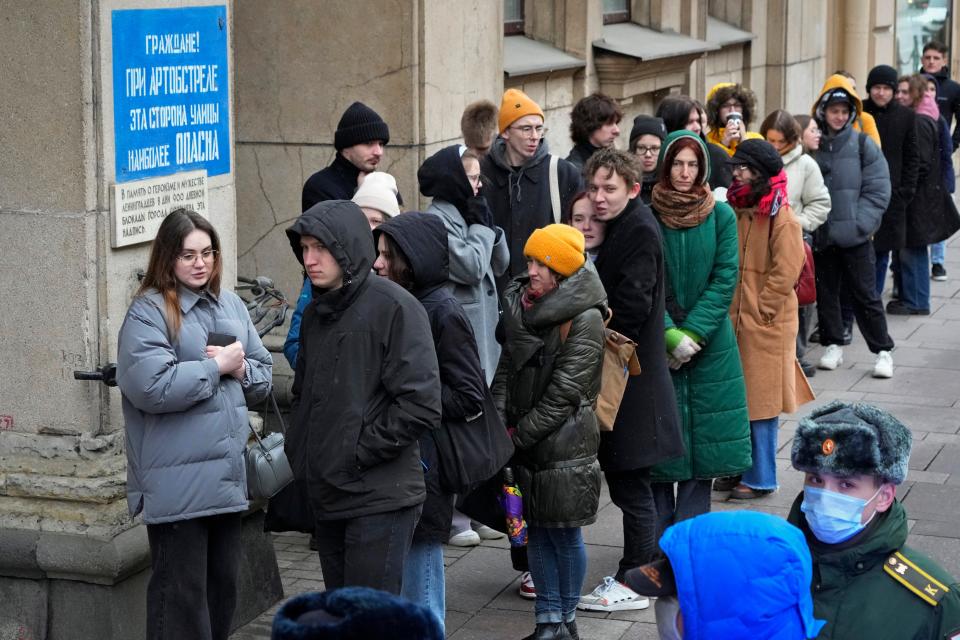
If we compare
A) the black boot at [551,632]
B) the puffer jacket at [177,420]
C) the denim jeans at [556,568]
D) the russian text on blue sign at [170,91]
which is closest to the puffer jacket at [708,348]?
the denim jeans at [556,568]

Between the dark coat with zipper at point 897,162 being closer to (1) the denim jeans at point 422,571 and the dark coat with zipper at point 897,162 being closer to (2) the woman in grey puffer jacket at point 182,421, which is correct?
(1) the denim jeans at point 422,571

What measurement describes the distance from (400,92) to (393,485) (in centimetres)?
353

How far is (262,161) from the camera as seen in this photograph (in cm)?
807

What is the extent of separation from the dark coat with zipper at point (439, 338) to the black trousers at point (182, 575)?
666 millimetres

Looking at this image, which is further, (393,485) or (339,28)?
(339,28)

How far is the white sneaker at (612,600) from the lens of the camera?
597 centimetres

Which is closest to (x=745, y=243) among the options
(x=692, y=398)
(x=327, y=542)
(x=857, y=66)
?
(x=692, y=398)

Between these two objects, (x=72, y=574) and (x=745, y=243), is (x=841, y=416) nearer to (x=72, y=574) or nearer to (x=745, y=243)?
(x=72, y=574)

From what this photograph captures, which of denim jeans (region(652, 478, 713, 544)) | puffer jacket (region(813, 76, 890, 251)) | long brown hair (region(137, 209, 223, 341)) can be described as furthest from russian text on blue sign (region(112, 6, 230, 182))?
puffer jacket (region(813, 76, 890, 251))

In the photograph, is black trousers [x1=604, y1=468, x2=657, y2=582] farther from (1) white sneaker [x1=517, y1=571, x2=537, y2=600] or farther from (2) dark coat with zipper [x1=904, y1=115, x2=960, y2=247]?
(2) dark coat with zipper [x1=904, y1=115, x2=960, y2=247]

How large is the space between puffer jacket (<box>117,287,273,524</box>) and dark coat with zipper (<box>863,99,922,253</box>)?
751cm

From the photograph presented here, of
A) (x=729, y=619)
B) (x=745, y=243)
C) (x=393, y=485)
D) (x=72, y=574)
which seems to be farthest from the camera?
(x=745, y=243)

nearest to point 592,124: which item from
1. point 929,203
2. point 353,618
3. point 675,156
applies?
point 675,156

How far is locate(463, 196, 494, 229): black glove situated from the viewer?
616cm
